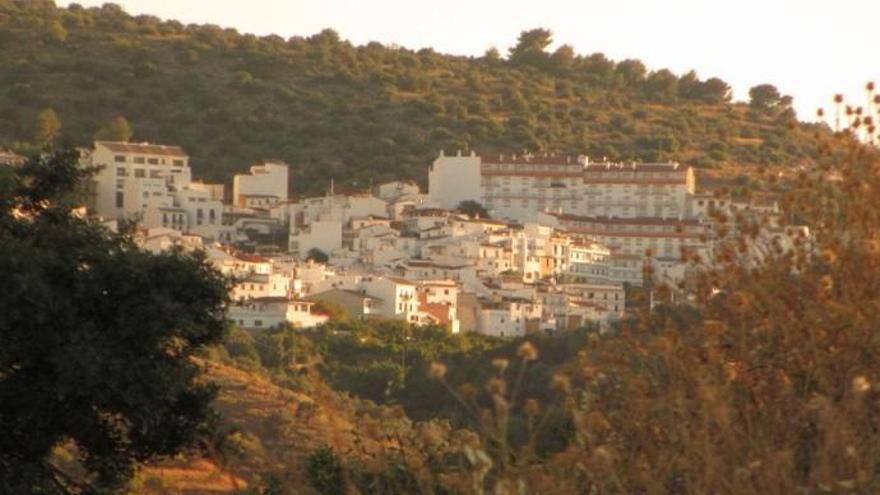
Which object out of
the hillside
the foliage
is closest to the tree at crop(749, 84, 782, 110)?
the hillside

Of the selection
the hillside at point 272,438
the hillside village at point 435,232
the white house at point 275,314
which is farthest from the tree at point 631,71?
the hillside at point 272,438

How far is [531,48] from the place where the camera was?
4048 inches

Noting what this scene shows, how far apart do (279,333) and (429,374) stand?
37.4 m

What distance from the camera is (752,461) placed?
546 cm

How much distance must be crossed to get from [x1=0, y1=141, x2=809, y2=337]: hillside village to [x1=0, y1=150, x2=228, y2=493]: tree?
107 feet

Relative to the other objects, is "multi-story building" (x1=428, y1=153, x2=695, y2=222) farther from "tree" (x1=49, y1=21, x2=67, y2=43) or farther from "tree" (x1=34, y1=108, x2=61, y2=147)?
"tree" (x1=49, y1=21, x2=67, y2=43)

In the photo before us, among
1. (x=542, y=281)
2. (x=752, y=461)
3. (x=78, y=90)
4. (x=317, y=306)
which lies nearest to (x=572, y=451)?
(x=752, y=461)

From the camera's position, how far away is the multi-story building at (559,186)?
6919 centimetres

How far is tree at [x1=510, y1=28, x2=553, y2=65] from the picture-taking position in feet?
334

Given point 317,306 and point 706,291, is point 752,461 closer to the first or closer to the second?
point 706,291

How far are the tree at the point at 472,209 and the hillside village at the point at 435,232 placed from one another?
175mm

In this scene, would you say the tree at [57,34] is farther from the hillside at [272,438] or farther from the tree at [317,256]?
the hillside at [272,438]

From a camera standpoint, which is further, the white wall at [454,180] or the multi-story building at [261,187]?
the white wall at [454,180]

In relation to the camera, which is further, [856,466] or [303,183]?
[303,183]
